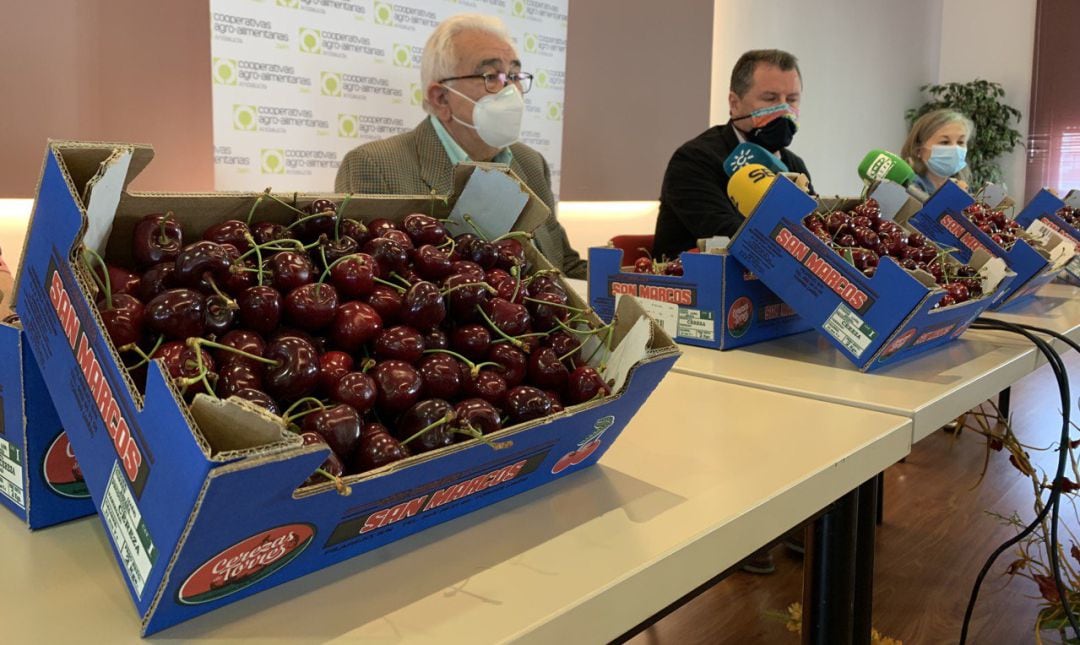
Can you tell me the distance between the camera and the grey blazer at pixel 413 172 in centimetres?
239

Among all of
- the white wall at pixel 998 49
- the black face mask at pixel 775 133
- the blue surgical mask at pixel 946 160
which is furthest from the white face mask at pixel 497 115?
the white wall at pixel 998 49

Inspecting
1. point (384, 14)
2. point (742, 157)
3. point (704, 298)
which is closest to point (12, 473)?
point (704, 298)

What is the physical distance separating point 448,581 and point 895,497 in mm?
2520

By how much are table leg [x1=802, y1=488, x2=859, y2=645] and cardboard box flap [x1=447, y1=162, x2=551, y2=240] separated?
0.52m

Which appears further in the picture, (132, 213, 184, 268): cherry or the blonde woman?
the blonde woman

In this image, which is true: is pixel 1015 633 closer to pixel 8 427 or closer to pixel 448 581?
pixel 448 581

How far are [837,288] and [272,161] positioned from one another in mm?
2287

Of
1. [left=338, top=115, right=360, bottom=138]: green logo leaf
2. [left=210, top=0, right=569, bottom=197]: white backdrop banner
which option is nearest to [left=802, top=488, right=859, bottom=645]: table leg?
[left=210, top=0, right=569, bottom=197]: white backdrop banner

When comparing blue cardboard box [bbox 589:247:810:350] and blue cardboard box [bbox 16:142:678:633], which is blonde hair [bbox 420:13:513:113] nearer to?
blue cardboard box [bbox 589:247:810:350]

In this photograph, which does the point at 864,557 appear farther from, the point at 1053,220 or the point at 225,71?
the point at 225,71

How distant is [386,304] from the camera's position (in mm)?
745

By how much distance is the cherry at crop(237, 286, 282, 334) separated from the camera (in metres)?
0.66

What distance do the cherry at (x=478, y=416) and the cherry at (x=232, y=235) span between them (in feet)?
0.80

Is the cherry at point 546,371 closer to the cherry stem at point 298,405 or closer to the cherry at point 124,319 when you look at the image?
the cherry stem at point 298,405
